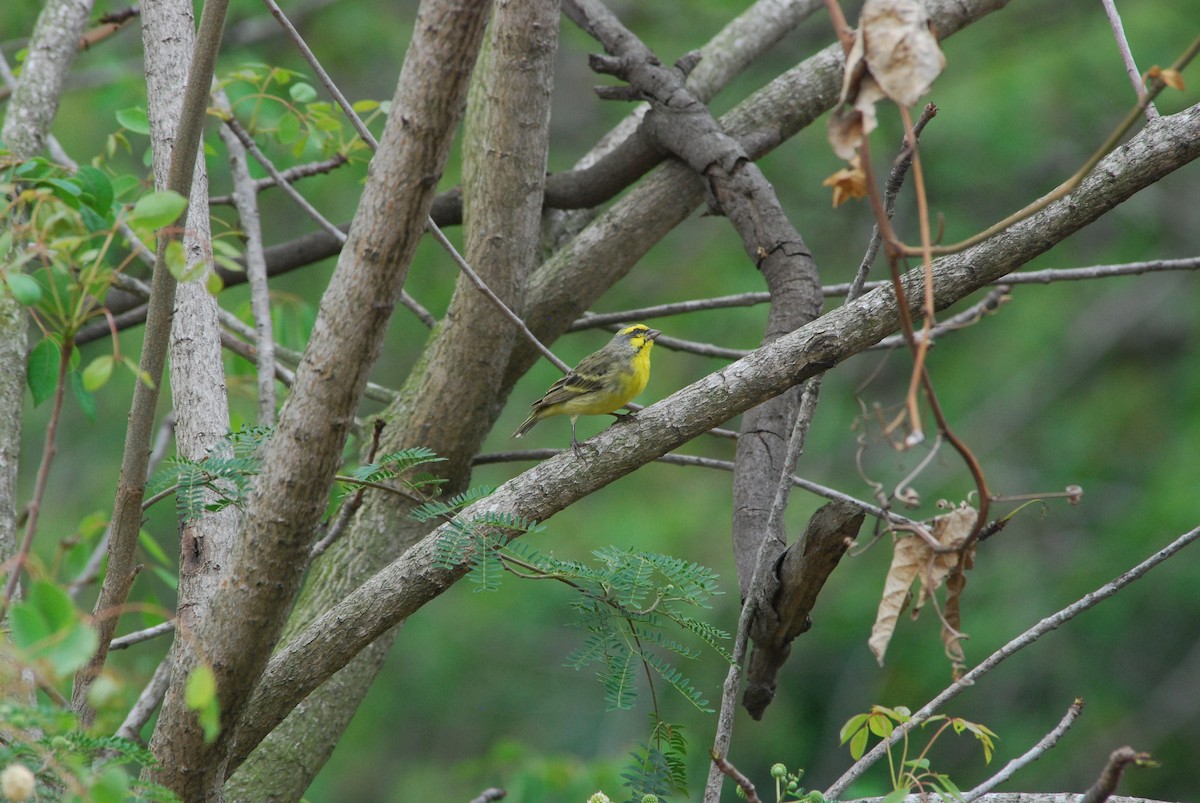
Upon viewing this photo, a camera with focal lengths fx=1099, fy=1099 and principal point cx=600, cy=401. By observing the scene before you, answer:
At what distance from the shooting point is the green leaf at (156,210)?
5.70ft

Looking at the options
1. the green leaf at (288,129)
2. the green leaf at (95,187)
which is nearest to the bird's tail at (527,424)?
the green leaf at (288,129)

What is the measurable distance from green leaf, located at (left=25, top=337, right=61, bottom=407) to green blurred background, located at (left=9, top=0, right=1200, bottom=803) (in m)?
6.27

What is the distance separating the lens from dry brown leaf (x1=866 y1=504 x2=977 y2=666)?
2471mm

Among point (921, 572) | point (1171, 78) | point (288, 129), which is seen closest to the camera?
point (1171, 78)

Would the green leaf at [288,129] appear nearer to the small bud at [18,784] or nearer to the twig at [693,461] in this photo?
the twig at [693,461]

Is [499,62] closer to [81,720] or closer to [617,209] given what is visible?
[617,209]

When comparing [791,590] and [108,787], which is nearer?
[108,787]

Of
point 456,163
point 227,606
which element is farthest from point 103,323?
point 456,163

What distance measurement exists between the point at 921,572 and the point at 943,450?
867 centimetres

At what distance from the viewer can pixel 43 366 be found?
3.42 metres

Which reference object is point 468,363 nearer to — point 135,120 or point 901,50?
point 135,120

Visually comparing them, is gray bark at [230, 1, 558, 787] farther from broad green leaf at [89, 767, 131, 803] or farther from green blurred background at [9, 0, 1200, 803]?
green blurred background at [9, 0, 1200, 803]

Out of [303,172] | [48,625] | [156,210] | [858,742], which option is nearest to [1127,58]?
[858,742]

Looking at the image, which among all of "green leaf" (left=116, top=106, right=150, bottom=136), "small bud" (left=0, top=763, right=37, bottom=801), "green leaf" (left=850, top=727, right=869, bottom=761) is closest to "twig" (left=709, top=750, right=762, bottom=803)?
"green leaf" (left=850, top=727, right=869, bottom=761)
